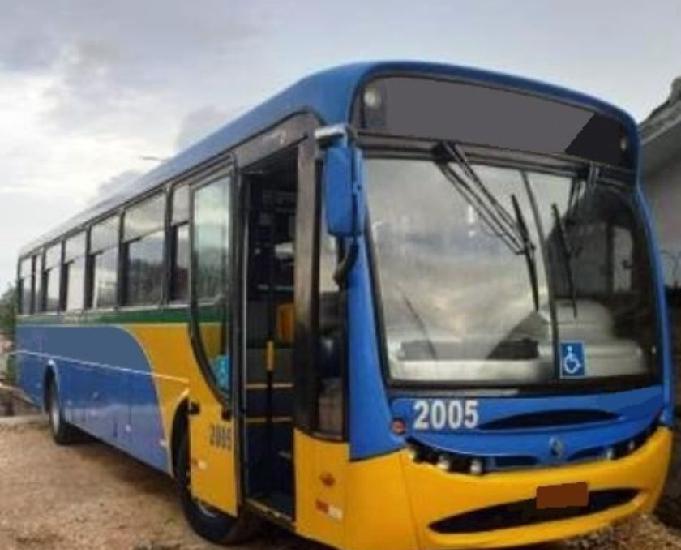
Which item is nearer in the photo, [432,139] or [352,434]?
[352,434]

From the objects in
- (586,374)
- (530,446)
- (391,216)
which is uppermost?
(391,216)

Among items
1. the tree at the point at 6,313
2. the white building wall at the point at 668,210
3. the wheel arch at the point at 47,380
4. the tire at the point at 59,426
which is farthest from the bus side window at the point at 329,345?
the tree at the point at 6,313

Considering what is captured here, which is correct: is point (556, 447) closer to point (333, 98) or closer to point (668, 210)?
point (333, 98)

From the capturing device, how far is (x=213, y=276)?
25.4ft

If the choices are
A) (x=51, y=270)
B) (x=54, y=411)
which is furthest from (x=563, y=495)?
(x=51, y=270)

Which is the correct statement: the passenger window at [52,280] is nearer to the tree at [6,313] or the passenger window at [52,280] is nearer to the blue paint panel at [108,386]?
the blue paint panel at [108,386]

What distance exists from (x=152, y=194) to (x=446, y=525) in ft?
16.1

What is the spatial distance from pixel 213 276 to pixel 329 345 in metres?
2.12

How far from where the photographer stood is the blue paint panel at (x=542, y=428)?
18.4 ft

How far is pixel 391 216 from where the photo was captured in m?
5.84

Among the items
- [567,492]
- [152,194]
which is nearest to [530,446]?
[567,492]

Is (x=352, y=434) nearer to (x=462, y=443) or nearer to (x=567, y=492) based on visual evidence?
(x=462, y=443)

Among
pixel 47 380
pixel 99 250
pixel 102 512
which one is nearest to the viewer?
pixel 102 512

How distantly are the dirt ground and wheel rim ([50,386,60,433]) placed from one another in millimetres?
698
